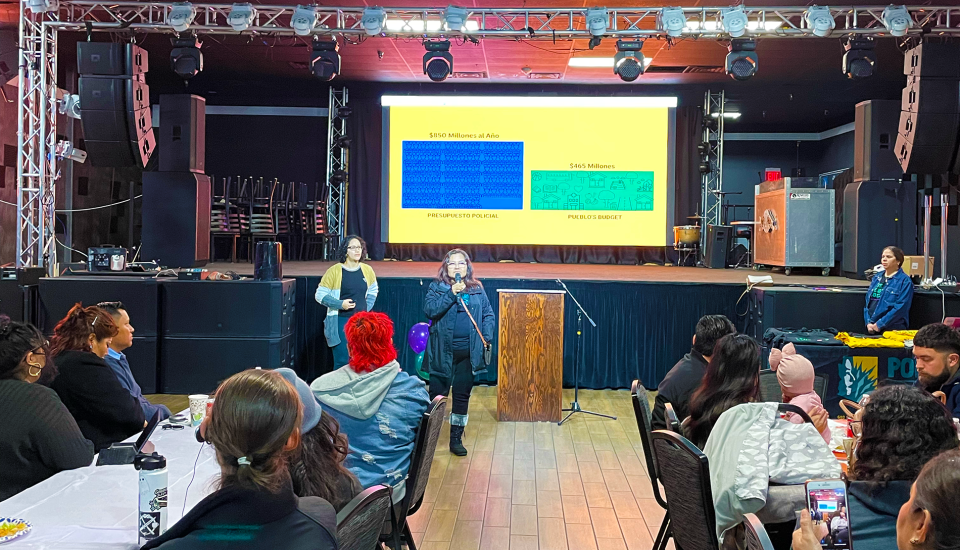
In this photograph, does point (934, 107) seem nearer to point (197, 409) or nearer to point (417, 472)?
point (417, 472)

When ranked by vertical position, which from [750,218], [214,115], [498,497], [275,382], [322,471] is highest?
[214,115]

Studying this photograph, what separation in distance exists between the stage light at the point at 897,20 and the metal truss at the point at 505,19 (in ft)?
0.38

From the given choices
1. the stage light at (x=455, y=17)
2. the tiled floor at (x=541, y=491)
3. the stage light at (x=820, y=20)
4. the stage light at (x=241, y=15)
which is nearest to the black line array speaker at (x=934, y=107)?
the stage light at (x=820, y=20)

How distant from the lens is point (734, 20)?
753 centimetres

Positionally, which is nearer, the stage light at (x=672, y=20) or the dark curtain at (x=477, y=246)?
the stage light at (x=672, y=20)

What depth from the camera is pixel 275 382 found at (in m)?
1.47

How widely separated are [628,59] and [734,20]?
3.57 ft

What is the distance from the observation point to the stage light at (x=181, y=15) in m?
7.62

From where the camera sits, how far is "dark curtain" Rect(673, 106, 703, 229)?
12219 mm

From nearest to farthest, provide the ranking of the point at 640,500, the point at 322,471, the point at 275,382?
the point at 275,382 → the point at 322,471 → the point at 640,500

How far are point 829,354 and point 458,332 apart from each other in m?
2.75

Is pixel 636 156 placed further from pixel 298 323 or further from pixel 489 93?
pixel 298 323

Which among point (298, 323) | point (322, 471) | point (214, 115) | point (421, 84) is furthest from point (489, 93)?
point (322, 471)

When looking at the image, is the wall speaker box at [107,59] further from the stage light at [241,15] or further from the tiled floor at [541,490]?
the tiled floor at [541,490]
